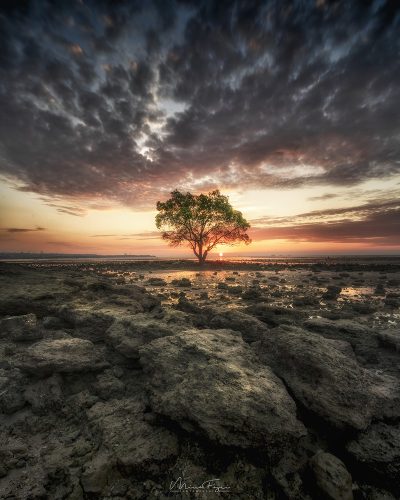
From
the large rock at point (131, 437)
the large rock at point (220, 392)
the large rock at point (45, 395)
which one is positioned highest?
the large rock at point (220, 392)

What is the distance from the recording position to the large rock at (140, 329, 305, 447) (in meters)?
3.19

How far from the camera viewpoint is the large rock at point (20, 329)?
6.36m

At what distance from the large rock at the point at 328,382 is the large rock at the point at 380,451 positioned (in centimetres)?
17

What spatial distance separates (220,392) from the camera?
11.7ft

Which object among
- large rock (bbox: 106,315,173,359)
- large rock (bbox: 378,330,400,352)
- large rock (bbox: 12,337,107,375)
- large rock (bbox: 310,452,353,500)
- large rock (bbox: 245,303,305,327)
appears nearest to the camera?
large rock (bbox: 310,452,353,500)

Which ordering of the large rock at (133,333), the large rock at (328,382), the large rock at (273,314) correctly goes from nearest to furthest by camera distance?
the large rock at (328,382)
the large rock at (133,333)
the large rock at (273,314)

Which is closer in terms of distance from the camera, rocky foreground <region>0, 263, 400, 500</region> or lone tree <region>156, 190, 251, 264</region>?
rocky foreground <region>0, 263, 400, 500</region>

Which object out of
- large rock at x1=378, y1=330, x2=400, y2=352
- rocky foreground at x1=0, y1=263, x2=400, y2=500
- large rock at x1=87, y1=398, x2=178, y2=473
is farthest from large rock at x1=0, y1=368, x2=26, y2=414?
large rock at x1=378, y1=330, x2=400, y2=352

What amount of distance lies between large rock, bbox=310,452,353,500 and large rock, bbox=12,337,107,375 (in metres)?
3.88

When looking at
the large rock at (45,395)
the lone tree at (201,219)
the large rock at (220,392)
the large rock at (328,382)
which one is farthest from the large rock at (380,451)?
the lone tree at (201,219)
